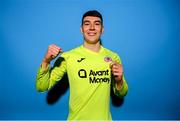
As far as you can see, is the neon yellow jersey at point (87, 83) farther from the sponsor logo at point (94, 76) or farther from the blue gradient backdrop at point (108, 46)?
the blue gradient backdrop at point (108, 46)

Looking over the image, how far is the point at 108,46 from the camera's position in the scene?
1591mm

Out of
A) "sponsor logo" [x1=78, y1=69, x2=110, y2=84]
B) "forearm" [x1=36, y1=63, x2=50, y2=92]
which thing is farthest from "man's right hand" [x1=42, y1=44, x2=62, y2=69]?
"sponsor logo" [x1=78, y1=69, x2=110, y2=84]

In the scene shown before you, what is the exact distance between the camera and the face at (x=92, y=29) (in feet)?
4.48

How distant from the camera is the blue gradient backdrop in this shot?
1574 mm

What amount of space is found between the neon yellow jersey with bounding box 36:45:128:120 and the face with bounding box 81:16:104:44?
68mm

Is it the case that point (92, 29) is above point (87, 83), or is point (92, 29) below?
above

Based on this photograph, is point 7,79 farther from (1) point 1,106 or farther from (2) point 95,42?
(2) point 95,42

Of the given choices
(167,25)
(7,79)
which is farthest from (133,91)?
(7,79)

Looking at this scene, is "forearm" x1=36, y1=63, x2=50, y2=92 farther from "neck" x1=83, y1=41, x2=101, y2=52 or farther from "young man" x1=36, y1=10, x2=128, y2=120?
"neck" x1=83, y1=41, x2=101, y2=52

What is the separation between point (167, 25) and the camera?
5.29 feet

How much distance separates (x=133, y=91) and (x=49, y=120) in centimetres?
55

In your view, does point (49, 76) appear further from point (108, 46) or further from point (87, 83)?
point (108, 46)

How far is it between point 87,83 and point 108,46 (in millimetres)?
348

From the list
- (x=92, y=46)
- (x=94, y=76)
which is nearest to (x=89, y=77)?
(x=94, y=76)
